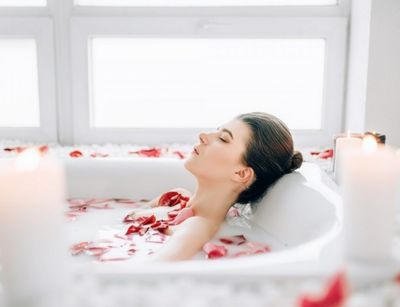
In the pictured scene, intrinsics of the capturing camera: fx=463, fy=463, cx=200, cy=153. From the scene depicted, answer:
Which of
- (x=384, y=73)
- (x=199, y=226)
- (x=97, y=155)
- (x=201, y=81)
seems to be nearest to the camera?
(x=199, y=226)

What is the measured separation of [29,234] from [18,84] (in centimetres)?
194

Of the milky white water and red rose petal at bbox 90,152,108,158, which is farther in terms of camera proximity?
red rose petal at bbox 90,152,108,158

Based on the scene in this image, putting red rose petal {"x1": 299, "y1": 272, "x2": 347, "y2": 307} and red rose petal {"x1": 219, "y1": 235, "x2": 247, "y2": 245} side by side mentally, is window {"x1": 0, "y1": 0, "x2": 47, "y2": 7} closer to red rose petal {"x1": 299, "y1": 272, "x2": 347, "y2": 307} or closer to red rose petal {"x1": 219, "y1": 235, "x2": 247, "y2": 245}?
red rose petal {"x1": 219, "y1": 235, "x2": 247, "y2": 245}

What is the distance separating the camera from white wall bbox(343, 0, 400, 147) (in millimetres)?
1924

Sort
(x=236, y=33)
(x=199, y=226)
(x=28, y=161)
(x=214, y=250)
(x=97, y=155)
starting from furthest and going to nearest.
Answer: (x=236, y=33), (x=97, y=155), (x=199, y=226), (x=214, y=250), (x=28, y=161)

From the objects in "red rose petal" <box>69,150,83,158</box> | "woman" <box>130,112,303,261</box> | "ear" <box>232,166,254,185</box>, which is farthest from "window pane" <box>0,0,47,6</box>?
"ear" <box>232,166,254,185</box>

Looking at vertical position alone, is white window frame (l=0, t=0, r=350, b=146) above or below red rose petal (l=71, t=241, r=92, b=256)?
above

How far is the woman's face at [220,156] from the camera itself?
1479 mm

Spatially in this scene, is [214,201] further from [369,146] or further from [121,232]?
[369,146]

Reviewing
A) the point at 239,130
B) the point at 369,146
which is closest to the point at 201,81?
the point at 239,130

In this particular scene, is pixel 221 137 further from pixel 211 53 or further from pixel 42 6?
pixel 42 6

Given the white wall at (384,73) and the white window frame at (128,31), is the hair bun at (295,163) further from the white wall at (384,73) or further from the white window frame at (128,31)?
the white window frame at (128,31)

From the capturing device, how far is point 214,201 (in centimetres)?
151

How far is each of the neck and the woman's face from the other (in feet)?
0.11
